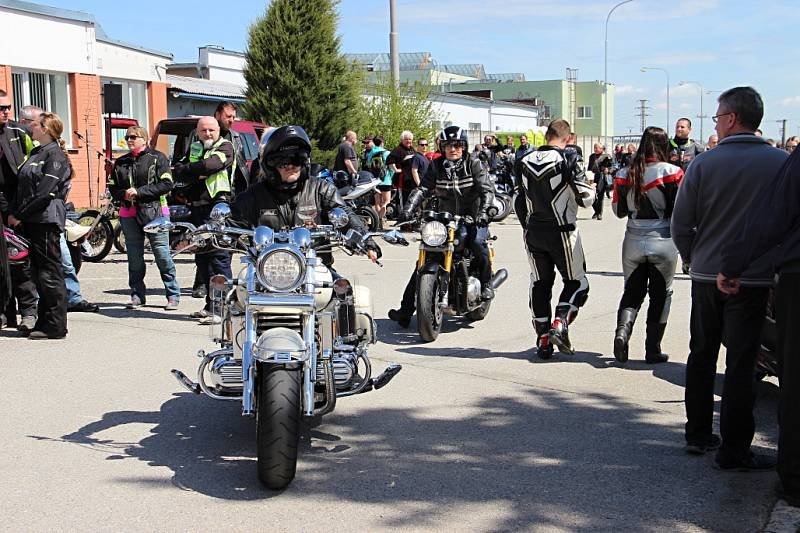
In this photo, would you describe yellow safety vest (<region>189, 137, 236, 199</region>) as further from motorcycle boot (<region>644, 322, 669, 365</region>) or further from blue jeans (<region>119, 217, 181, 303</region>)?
motorcycle boot (<region>644, 322, 669, 365</region>)

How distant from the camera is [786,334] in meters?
4.62

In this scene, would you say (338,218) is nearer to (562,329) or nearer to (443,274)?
(562,329)

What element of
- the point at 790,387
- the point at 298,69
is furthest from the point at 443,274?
the point at 298,69

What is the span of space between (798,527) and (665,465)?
101 centimetres

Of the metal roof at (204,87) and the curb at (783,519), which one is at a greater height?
the metal roof at (204,87)

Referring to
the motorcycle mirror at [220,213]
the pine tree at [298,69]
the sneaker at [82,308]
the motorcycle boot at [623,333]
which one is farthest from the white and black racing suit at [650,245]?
the pine tree at [298,69]

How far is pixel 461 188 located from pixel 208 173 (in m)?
2.52

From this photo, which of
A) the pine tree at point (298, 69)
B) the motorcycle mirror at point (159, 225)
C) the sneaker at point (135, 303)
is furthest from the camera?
the pine tree at point (298, 69)

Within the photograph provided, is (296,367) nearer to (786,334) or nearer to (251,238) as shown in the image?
(251,238)

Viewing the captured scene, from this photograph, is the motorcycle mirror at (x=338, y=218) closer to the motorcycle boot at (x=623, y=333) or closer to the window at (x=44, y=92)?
the motorcycle boot at (x=623, y=333)

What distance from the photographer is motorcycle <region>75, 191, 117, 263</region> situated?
45.8ft

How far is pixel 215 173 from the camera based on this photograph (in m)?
9.95

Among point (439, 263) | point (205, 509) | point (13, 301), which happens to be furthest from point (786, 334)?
point (13, 301)

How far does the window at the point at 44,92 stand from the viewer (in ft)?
76.0
